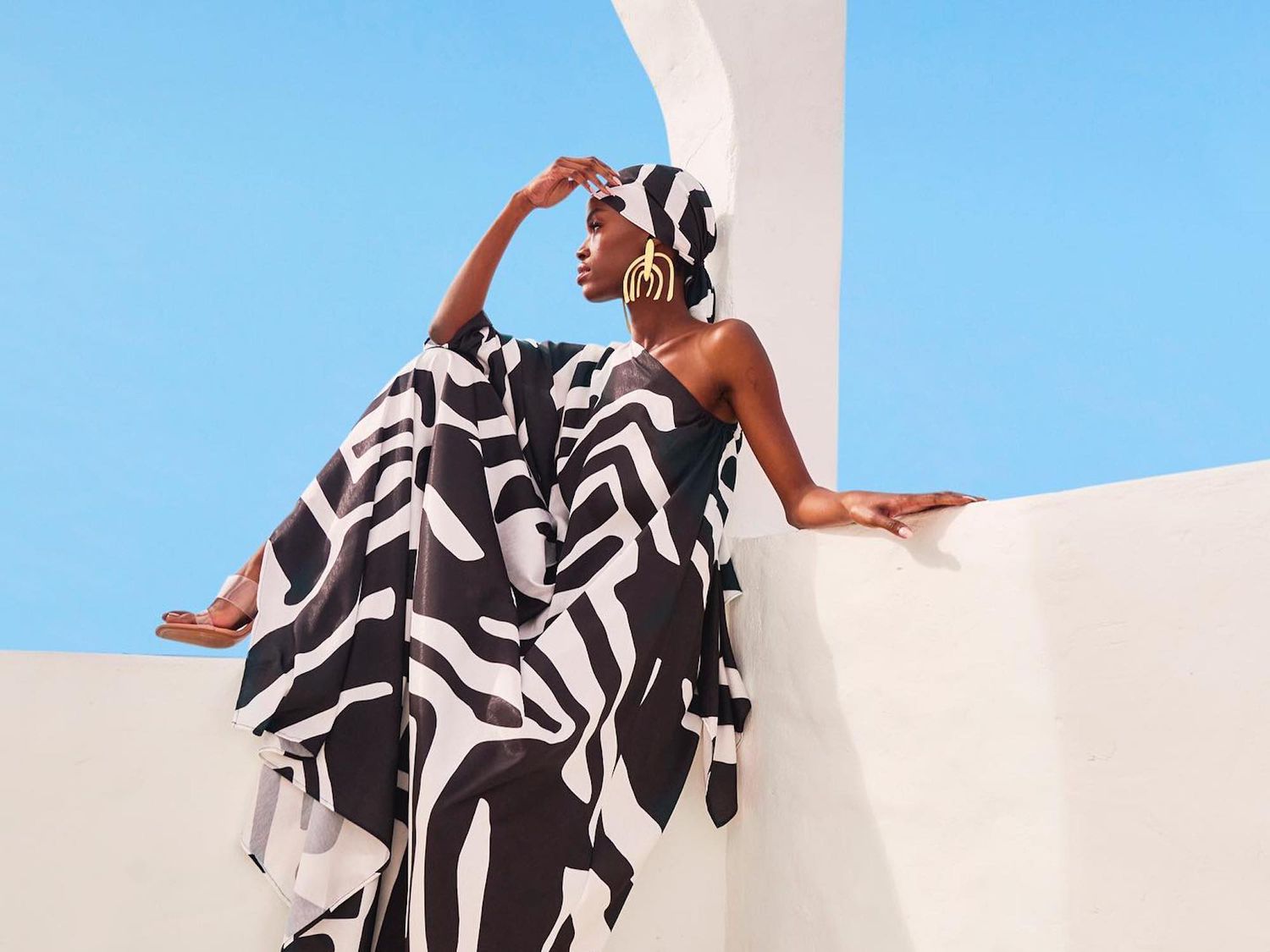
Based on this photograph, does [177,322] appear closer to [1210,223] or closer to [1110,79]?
[1110,79]

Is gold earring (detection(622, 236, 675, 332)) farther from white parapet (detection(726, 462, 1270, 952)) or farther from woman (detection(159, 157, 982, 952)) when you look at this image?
white parapet (detection(726, 462, 1270, 952))

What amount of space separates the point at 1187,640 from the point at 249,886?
4.47ft

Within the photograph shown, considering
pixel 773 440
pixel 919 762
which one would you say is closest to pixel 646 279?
pixel 773 440

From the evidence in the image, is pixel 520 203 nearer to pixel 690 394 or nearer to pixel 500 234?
pixel 500 234

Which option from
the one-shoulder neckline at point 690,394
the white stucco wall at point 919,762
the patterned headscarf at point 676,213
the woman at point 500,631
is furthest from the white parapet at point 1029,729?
the patterned headscarf at point 676,213

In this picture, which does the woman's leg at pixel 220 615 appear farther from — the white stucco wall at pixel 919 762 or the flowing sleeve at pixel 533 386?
the flowing sleeve at pixel 533 386

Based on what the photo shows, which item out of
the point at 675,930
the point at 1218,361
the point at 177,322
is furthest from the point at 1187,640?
the point at 1218,361

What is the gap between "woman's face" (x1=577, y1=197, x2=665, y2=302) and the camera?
2379 millimetres

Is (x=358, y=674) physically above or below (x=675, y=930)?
above

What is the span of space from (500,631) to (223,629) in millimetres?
425

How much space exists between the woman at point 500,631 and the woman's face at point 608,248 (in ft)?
0.38

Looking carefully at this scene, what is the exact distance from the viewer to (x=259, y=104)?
13664mm

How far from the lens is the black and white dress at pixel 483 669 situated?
180 cm

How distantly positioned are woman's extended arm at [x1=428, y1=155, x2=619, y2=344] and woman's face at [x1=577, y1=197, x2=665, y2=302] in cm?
5
